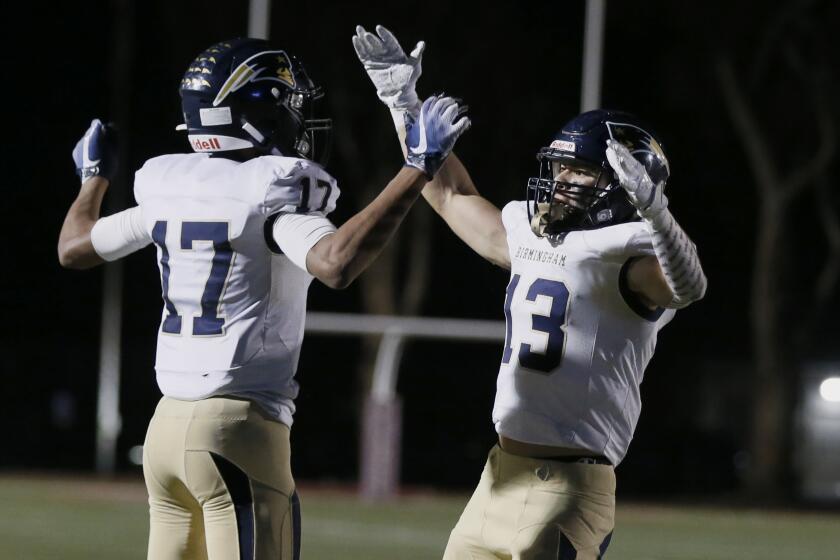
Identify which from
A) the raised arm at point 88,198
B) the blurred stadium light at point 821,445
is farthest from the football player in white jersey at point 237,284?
the blurred stadium light at point 821,445

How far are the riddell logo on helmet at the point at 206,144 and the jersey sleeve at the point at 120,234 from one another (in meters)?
0.21

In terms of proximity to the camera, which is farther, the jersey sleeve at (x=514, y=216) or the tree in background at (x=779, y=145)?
the tree in background at (x=779, y=145)

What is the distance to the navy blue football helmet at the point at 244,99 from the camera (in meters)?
3.73

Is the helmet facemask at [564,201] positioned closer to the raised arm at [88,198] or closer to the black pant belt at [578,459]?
the black pant belt at [578,459]

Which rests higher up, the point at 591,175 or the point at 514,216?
the point at 591,175

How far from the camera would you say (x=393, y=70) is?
4305 millimetres

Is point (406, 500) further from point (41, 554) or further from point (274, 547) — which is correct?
point (274, 547)

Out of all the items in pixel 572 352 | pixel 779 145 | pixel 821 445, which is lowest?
pixel 821 445

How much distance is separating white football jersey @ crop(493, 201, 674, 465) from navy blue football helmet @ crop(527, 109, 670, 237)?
72 mm

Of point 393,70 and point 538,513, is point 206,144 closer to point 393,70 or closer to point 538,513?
point 393,70

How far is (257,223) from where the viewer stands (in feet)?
11.7

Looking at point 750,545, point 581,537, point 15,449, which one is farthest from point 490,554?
point 15,449

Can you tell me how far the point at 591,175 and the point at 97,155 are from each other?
1.33 meters

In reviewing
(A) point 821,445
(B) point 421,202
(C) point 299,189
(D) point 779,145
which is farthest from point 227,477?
(A) point 821,445
